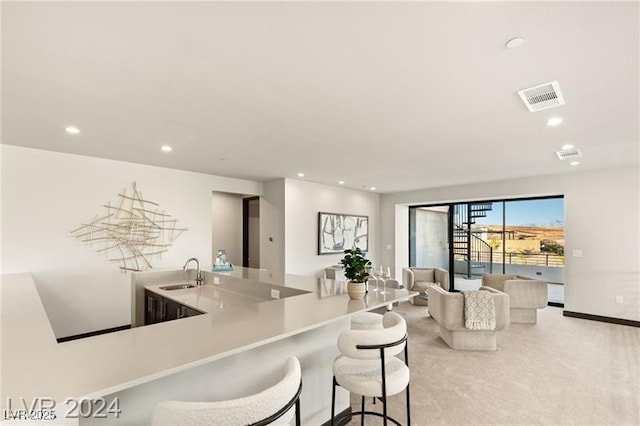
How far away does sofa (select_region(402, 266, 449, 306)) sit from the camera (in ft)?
20.1

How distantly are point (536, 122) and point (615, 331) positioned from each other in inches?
152

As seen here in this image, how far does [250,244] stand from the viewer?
775cm

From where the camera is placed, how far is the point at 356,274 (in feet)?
7.68

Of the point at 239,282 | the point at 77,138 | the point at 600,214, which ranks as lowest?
the point at 239,282

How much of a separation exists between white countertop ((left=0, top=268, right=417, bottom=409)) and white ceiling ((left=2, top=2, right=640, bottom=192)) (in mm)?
1552

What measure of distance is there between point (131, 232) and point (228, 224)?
2.90m

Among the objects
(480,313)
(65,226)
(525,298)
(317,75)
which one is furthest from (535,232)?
(65,226)

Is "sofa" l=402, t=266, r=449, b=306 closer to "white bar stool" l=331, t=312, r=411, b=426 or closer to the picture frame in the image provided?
the picture frame

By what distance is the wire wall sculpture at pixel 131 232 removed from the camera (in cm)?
446

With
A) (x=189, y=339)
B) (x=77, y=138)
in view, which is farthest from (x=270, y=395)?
(x=77, y=138)

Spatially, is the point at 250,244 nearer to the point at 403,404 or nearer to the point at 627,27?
the point at 403,404

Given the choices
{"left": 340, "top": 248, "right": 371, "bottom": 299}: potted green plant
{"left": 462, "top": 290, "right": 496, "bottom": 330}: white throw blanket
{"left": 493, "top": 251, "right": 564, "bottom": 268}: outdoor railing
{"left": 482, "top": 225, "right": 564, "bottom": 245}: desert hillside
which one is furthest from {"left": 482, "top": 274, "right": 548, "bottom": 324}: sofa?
{"left": 340, "top": 248, "right": 371, "bottom": 299}: potted green plant

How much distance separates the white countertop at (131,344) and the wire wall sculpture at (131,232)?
2151 mm

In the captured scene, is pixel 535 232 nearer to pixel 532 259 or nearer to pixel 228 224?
pixel 532 259
